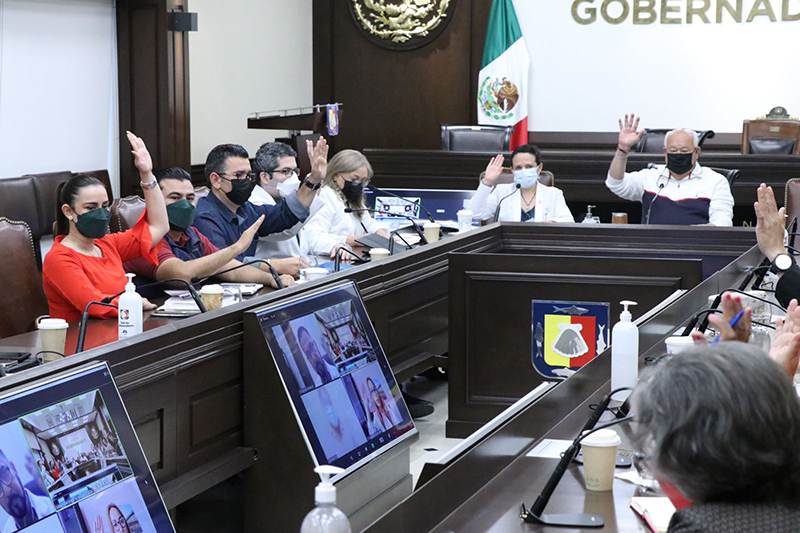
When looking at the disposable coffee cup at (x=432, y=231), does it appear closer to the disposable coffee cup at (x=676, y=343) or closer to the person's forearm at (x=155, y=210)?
the person's forearm at (x=155, y=210)

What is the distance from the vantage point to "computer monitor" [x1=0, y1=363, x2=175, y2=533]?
1.93 meters

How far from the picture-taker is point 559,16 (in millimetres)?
9922

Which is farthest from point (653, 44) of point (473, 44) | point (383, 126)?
point (383, 126)

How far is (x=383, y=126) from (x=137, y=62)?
347cm

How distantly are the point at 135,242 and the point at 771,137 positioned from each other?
5593 mm

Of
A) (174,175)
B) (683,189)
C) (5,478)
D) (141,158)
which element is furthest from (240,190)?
(5,478)

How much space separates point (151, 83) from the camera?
7.18 meters

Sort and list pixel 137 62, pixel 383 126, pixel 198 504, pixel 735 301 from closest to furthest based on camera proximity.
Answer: pixel 735 301, pixel 198 504, pixel 137 62, pixel 383 126

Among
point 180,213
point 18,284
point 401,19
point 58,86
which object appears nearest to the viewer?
point 18,284

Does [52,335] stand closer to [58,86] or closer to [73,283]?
[73,283]

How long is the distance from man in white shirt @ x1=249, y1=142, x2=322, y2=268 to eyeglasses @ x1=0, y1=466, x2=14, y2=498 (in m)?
3.19

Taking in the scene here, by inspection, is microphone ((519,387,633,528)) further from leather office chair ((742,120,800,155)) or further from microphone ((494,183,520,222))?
leather office chair ((742,120,800,155))

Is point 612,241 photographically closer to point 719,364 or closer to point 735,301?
point 735,301

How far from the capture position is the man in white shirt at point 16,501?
6.13ft
